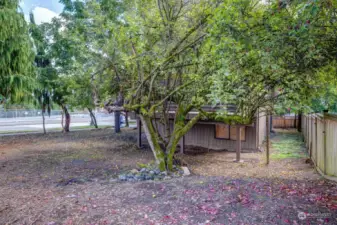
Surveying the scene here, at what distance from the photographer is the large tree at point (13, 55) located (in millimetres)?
10258

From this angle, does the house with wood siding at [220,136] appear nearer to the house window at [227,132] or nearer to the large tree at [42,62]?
the house window at [227,132]

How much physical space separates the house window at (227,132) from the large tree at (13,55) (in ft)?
30.0

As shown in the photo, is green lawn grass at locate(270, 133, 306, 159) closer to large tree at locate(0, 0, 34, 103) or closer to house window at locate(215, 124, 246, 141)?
house window at locate(215, 124, 246, 141)

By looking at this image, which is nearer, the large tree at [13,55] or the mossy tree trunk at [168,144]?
the mossy tree trunk at [168,144]

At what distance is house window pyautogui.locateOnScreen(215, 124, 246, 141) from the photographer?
1224 centimetres

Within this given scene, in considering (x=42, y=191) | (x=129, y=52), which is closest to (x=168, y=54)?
(x=129, y=52)

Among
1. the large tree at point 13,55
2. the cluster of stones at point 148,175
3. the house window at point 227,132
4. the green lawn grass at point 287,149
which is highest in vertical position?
the large tree at point 13,55

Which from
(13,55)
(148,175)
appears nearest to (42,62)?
(13,55)

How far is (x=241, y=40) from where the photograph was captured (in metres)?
3.30

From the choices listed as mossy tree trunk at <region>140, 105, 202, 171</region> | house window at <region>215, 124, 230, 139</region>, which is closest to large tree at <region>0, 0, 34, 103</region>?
mossy tree trunk at <region>140, 105, 202, 171</region>

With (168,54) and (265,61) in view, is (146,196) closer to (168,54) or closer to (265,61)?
(265,61)

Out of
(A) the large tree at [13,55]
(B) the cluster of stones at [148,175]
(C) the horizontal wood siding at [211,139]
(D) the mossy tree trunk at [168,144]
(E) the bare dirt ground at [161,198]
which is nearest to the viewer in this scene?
(E) the bare dirt ground at [161,198]

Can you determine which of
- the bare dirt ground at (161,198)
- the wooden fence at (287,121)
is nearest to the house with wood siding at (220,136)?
the bare dirt ground at (161,198)

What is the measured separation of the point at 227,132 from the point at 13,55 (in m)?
10.3
